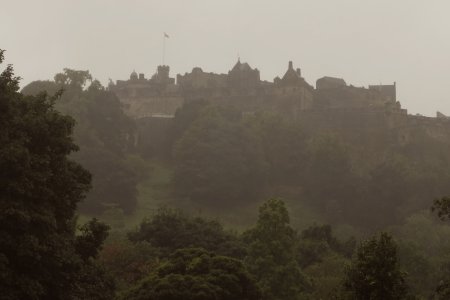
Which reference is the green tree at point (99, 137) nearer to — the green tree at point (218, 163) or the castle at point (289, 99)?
the green tree at point (218, 163)

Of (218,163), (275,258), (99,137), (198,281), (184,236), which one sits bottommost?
(198,281)

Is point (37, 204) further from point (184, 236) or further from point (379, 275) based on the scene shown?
point (184, 236)

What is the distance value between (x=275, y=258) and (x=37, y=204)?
1536 centimetres

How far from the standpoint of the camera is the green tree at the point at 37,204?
18.8 metres

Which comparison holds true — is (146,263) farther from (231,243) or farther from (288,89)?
(288,89)

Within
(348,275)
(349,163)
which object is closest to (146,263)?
(348,275)

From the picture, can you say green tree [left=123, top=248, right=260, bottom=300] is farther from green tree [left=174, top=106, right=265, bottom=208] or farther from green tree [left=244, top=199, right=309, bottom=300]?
green tree [left=174, top=106, right=265, bottom=208]

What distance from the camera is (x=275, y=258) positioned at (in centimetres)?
3303

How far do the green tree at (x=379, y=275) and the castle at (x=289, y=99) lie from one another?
2495 inches

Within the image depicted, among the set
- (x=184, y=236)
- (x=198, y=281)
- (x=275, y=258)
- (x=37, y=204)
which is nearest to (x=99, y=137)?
(x=184, y=236)

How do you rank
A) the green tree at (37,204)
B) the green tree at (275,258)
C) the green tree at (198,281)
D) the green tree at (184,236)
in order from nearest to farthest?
the green tree at (37,204), the green tree at (198,281), the green tree at (275,258), the green tree at (184,236)

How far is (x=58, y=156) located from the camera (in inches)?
842

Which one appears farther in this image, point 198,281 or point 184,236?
point 184,236

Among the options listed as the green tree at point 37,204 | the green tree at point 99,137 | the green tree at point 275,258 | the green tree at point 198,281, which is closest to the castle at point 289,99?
the green tree at point 99,137
